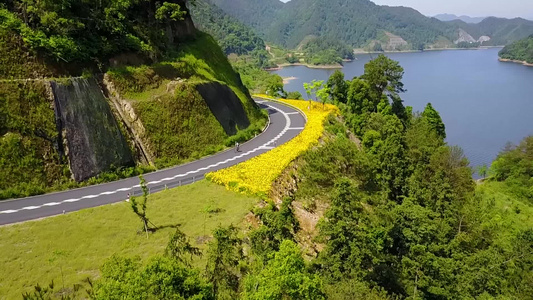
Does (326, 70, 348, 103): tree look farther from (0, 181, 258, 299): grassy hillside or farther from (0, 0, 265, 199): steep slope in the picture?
(0, 181, 258, 299): grassy hillside

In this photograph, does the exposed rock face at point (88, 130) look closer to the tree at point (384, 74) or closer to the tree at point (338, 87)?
the tree at point (384, 74)

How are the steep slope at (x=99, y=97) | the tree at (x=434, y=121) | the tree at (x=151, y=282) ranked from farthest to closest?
the tree at (x=434, y=121), the steep slope at (x=99, y=97), the tree at (x=151, y=282)

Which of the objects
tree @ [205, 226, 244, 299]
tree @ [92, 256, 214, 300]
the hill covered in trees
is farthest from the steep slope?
tree @ [92, 256, 214, 300]

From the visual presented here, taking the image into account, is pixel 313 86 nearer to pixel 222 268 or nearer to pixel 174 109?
pixel 174 109

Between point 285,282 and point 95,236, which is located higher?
point 285,282

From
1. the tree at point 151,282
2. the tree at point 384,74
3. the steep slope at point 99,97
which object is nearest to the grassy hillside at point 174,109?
A: the steep slope at point 99,97

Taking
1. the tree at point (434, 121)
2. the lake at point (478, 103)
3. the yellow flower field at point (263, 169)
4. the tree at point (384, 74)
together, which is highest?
the tree at point (384, 74)

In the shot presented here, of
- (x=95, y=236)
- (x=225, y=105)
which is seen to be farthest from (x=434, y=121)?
(x=95, y=236)
